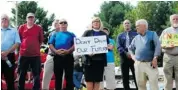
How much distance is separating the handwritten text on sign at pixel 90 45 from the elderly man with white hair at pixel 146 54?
2.30 feet

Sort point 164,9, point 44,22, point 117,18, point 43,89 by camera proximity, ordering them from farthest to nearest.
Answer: point 117,18 < point 164,9 < point 44,22 < point 43,89

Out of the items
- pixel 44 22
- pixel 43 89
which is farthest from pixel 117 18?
pixel 43 89

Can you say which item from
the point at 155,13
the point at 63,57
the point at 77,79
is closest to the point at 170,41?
the point at 63,57

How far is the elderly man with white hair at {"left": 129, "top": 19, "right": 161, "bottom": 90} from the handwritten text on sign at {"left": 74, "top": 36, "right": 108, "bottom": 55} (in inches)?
27.6

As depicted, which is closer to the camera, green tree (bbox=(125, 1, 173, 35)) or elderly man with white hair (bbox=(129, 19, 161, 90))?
elderly man with white hair (bbox=(129, 19, 161, 90))

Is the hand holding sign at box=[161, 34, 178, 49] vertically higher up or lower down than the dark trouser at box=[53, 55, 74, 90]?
higher up

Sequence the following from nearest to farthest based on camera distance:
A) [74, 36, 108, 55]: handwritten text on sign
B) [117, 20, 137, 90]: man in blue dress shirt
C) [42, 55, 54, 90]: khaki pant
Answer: [74, 36, 108, 55]: handwritten text on sign → [42, 55, 54, 90]: khaki pant → [117, 20, 137, 90]: man in blue dress shirt

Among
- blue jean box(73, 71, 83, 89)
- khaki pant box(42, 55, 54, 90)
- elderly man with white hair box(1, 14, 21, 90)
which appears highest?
elderly man with white hair box(1, 14, 21, 90)

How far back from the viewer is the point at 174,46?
9211 mm

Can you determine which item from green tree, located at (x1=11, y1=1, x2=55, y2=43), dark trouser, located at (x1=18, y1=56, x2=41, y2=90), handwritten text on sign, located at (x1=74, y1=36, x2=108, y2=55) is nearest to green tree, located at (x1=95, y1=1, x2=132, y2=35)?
green tree, located at (x1=11, y1=1, x2=55, y2=43)

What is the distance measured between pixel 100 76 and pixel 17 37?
6.05 feet

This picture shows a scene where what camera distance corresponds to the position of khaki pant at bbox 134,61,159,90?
888 centimetres

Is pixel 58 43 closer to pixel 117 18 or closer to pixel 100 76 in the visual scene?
pixel 100 76

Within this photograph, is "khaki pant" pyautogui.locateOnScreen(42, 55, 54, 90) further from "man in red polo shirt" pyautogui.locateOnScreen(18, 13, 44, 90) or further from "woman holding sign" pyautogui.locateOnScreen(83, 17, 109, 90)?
"woman holding sign" pyautogui.locateOnScreen(83, 17, 109, 90)
